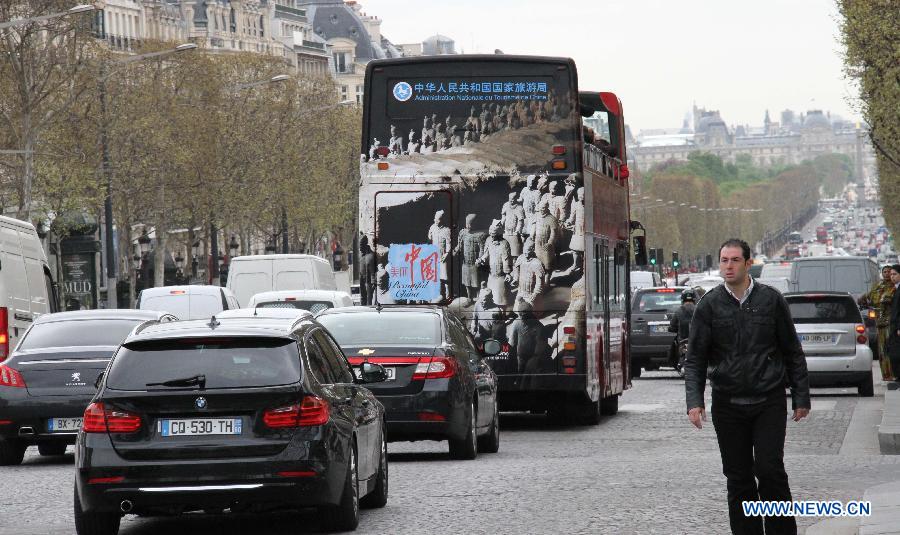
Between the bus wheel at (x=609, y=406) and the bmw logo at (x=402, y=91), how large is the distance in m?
5.71

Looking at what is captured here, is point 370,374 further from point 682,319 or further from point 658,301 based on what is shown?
point 658,301

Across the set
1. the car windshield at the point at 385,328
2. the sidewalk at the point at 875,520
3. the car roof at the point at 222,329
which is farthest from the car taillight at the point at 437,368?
the car roof at the point at 222,329

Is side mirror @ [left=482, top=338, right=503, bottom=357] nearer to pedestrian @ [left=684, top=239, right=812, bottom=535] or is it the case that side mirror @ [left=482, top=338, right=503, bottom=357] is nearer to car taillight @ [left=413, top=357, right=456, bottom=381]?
car taillight @ [left=413, top=357, right=456, bottom=381]

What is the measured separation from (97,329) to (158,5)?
125 metres

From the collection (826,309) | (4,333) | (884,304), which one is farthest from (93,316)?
(826,309)

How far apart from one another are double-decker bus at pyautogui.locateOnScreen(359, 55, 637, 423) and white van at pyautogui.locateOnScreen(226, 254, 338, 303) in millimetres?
19715

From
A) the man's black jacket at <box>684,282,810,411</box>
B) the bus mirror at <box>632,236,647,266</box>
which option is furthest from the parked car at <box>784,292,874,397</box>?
the man's black jacket at <box>684,282,810,411</box>

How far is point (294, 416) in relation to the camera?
1222 cm

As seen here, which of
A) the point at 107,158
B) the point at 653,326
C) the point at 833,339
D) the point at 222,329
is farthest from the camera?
the point at 107,158

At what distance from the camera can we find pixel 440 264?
22828 millimetres

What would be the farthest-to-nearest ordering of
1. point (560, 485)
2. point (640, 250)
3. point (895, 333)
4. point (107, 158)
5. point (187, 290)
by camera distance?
1. point (107, 158)
2. point (187, 290)
3. point (640, 250)
4. point (895, 333)
5. point (560, 485)

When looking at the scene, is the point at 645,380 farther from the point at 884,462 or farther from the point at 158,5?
the point at 158,5

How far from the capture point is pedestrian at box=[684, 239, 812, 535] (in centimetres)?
1042

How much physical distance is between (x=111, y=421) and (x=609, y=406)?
15.6m
